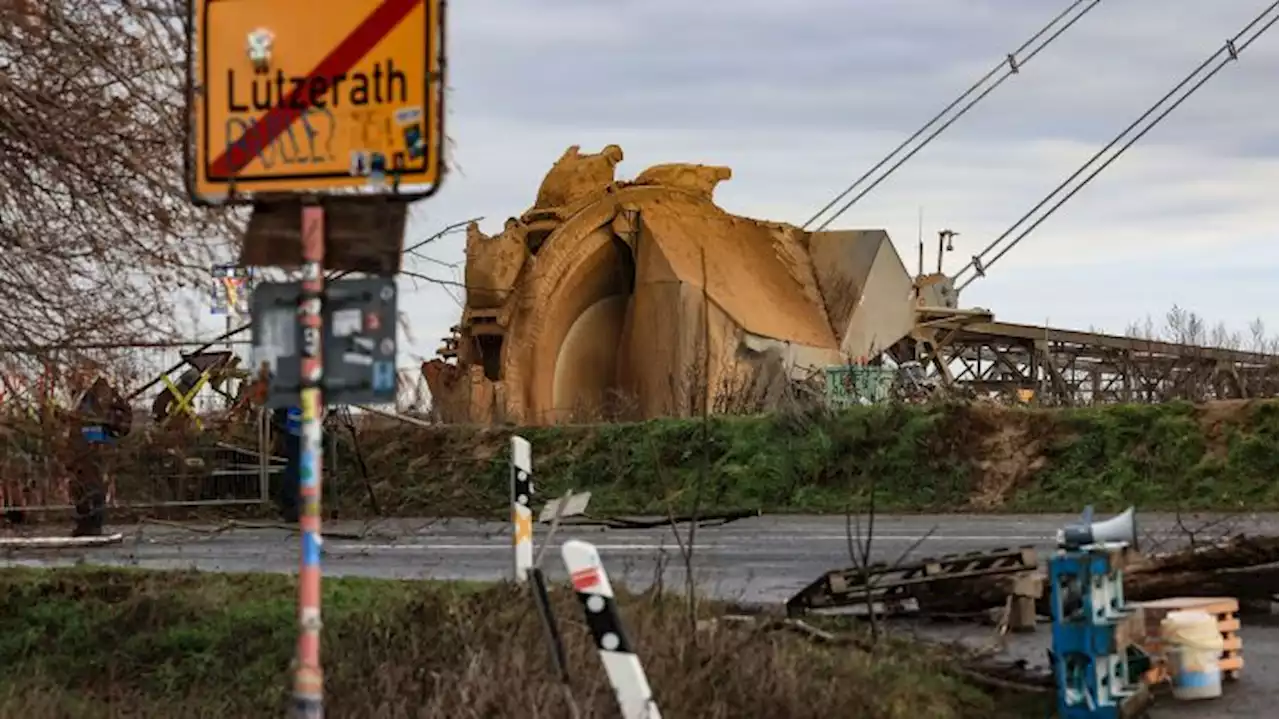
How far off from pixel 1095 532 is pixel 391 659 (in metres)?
3.29

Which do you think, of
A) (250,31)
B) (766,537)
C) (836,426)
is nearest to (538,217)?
(836,426)

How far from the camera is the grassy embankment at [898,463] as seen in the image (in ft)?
62.5

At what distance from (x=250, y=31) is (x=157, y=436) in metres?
5.14

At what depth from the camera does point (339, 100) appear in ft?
18.6

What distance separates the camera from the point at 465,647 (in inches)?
297

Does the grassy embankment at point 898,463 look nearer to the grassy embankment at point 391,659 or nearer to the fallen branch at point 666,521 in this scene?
the fallen branch at point 666,521

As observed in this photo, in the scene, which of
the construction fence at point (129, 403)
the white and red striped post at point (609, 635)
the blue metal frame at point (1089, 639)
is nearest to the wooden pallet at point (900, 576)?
the blue metal frame at point (1089, 639)

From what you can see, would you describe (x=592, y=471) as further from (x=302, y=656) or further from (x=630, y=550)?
(x=302, y=656)

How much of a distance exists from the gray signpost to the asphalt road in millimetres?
5265

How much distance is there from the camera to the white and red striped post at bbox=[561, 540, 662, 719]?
21.2 ft

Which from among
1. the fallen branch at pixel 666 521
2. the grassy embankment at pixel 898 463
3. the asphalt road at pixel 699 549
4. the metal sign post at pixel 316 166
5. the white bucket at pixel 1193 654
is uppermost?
the metal sign post at pixel 316 166

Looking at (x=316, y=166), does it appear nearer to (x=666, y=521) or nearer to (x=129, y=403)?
(x=129, y=403)

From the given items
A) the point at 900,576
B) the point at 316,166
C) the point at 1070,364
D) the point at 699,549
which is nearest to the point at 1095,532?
the point at 900,576

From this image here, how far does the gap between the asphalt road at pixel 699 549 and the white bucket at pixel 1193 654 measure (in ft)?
2.13
